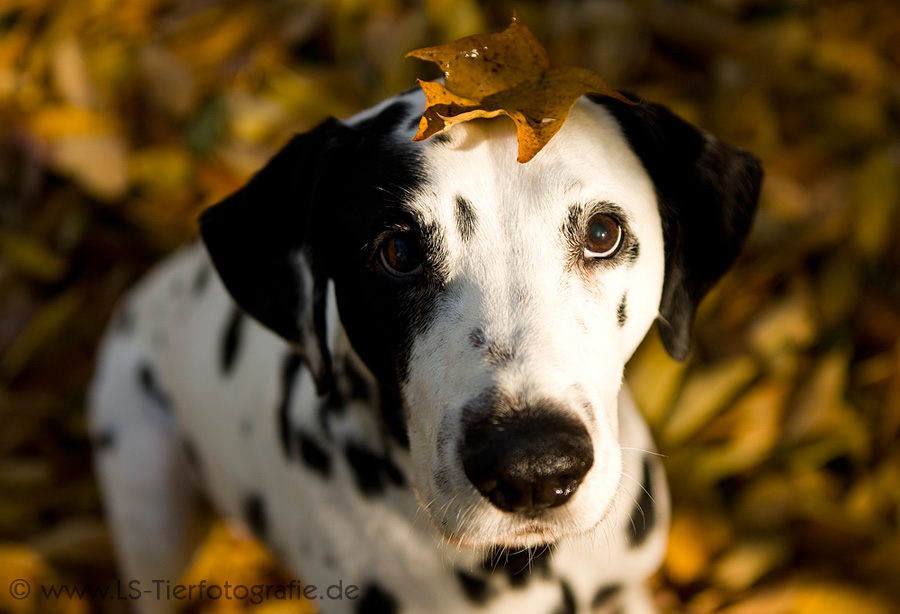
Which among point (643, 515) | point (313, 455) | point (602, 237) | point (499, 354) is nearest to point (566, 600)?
point (643, 515)

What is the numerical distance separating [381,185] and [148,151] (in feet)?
8.63

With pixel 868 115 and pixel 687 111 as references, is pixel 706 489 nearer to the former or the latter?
pixel 687 111

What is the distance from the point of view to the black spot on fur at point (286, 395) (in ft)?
6.72

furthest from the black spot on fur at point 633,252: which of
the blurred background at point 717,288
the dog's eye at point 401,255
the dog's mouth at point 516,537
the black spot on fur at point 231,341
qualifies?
the blurred background at point 717,288

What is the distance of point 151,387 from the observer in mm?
2633

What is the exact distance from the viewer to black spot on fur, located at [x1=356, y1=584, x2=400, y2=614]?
1.83m

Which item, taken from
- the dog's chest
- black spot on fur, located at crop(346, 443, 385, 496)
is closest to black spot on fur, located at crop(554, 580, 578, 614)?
the dog's chest

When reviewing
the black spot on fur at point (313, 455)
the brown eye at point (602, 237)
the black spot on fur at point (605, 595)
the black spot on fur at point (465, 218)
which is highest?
the black spot on fur at point (465, 218)

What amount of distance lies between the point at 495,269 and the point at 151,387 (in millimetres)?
1662

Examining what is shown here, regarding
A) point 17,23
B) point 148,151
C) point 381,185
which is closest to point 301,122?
point 148,151

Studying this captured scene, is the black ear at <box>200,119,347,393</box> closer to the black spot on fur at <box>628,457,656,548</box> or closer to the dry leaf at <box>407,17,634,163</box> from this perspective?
the dry leaf at <box>407,17,634,163</box>

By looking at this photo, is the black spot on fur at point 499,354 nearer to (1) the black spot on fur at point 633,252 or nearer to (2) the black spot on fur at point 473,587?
(1) the black spot on fur at point 633,252

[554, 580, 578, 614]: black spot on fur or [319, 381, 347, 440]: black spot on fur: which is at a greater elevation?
[319, 381, 347, 440]: black spot on fur

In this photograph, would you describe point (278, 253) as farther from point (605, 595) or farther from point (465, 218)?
point (605, 595)
